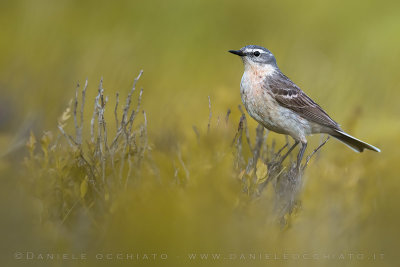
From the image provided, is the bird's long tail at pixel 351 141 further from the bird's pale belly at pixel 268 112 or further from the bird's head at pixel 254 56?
the bird's head at pixel 254 56

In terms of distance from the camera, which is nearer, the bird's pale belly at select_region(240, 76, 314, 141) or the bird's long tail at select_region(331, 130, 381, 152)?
the bird's pale belly at select_region(240, 76, 314, 141)

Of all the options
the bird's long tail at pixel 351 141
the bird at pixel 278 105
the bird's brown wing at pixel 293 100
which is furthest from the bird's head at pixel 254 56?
the bird's long tail at pixel 351 141

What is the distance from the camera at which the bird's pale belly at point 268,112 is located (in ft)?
18.9

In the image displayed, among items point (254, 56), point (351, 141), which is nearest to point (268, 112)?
point (254, 56)

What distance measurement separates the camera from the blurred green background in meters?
2.97

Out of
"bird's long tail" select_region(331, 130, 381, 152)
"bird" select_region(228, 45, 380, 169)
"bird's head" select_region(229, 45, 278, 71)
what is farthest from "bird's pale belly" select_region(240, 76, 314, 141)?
"bird's long tail" select_region(331, 130, 381, 152)

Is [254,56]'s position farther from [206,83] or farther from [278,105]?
[206,83]

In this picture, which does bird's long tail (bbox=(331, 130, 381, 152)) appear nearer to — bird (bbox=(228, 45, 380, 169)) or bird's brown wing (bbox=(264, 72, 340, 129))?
bird (bbox=(228, 45, 380, 169))

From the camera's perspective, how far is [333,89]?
8773 millimetres

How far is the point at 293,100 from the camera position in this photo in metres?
6.09

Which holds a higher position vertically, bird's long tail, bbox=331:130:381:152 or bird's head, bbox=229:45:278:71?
bird's head, bbox=229:45:278:71

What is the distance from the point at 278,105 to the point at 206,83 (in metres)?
4.21

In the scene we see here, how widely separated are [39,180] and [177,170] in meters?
1.03

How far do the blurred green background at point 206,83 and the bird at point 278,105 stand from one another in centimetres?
33
